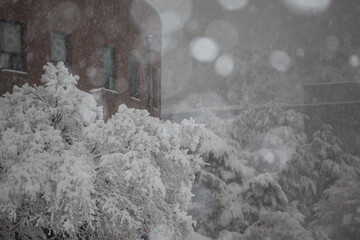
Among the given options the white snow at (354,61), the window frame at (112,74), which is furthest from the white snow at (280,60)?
the window frame at (112,74)

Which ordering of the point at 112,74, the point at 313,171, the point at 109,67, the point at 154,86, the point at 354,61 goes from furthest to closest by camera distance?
1. the point at 354,61
2. the point at 313,171
3. the point at 154,86
4. the point at 112,74
5. the point at 109,67

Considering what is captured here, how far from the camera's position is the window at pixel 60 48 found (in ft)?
41.4

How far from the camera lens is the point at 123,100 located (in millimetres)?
14656

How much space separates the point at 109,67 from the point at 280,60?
91.5 ft

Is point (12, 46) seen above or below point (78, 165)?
above

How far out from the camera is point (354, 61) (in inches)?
1538

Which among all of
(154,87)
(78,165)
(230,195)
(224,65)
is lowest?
(230,195)

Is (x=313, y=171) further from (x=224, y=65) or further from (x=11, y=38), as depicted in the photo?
(x=11, y=38)

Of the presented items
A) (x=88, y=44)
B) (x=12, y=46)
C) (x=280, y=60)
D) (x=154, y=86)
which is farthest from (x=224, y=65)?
(x=12, y=46)

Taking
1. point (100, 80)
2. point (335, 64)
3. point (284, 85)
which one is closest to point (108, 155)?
point (100, 80)

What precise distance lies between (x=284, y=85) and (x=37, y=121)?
29.9 meters

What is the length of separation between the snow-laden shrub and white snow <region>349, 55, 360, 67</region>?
112ft

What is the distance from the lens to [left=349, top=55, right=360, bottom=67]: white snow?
38750 millimetres

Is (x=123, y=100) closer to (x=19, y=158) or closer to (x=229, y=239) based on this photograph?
(x=19, y=158)
